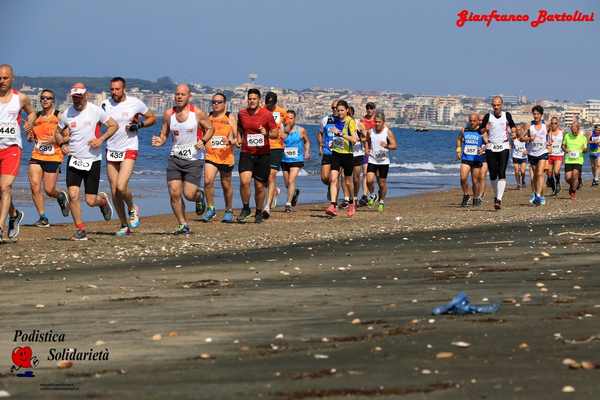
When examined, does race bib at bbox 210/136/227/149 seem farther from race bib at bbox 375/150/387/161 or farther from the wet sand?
race bib at bbox 375/150/387/161

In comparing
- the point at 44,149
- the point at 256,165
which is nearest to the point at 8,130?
the point at 44,149

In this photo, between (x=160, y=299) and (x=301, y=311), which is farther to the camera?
(x=160, y=299)

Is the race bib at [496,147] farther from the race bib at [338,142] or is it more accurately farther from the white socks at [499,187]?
the race bib at [338,142]

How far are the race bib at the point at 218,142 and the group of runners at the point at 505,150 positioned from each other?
5.05 metres

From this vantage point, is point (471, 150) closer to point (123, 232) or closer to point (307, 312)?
point (123, 232)

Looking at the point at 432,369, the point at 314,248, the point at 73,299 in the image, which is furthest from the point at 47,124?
the point at 432,369

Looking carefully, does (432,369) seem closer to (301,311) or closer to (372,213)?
(301,311)

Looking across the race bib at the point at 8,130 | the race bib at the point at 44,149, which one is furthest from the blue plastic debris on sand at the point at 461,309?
the race bib at the point at 44,149

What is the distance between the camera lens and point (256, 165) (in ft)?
63.8

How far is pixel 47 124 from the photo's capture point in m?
19.2

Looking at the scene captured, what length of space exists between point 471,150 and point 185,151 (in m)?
8.45

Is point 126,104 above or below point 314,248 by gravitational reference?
above

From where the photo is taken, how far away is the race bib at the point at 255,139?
1917 centimetres

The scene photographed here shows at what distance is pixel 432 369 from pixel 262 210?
13.1 m
